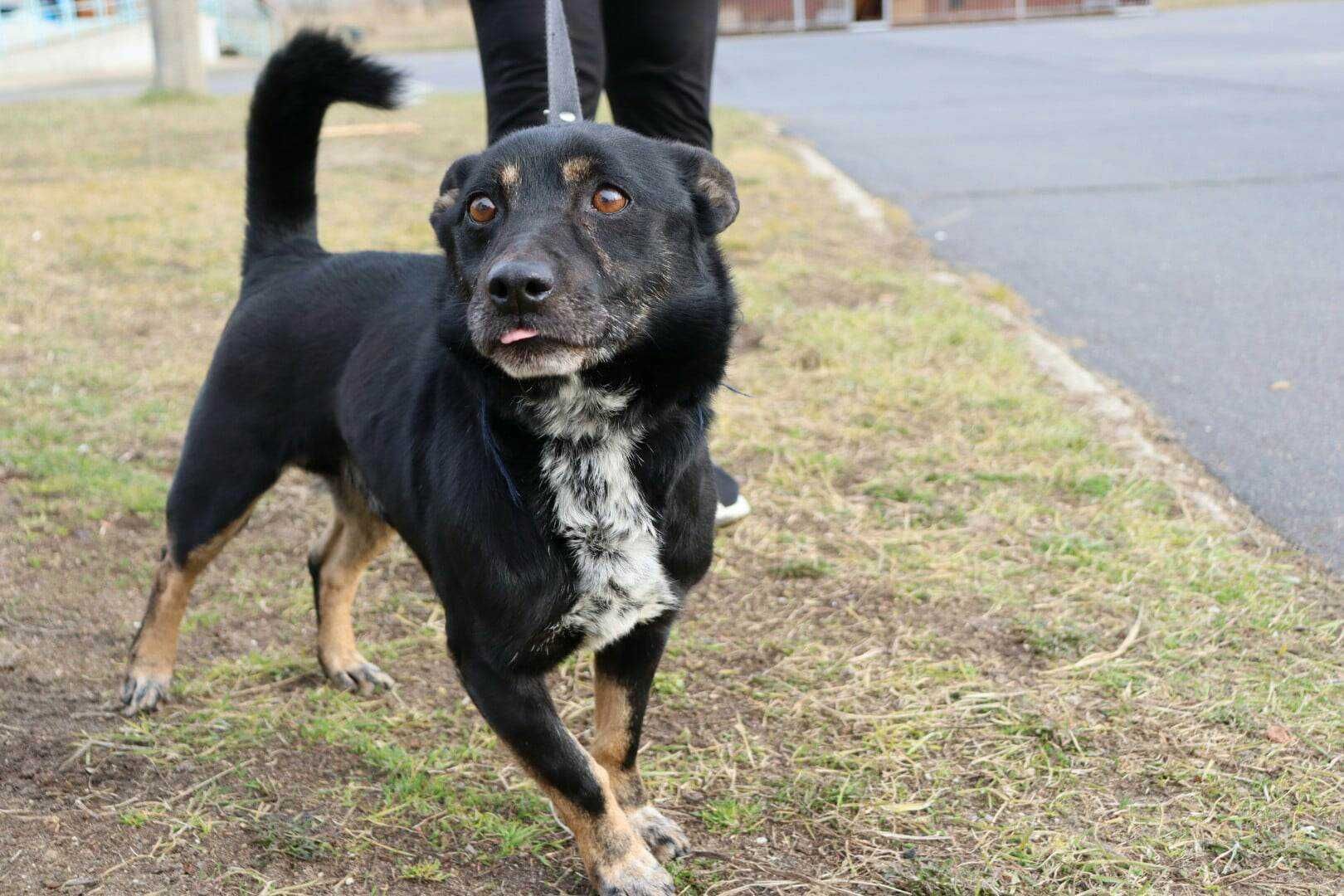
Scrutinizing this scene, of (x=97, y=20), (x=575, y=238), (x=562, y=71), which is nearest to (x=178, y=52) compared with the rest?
(x=97, y=20)

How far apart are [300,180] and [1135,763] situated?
8.28 ft

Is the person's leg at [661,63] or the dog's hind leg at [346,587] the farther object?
the person's leg at [661,63]

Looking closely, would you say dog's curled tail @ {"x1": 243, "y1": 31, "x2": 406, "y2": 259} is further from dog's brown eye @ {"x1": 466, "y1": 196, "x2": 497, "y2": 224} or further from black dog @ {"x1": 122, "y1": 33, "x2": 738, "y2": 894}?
dog's brown eye @ {"x1": 466, "y1": 196, "x2": 497, "y2": 224}

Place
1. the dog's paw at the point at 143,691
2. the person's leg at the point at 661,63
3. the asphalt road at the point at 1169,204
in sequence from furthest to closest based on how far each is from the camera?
the asphalt road at the point at 1169,204, the person's leg at the point at 661,63, the dog's paw at the point at 143,691

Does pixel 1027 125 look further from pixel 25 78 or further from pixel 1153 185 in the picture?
pixel 25 78

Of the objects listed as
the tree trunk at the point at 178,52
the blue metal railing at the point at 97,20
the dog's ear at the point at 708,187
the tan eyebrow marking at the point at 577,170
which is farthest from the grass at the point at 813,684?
the blue metal railing at the point at 97,20

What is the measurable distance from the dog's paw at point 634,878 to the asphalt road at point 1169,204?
7.21 feet

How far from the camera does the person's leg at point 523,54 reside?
11.2ft

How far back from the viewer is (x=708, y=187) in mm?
2635

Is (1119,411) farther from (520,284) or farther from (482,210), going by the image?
(520,284)

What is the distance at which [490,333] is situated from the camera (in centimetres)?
232

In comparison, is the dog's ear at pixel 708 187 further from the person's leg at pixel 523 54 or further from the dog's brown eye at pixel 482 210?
the person's leg at pixel 523 54

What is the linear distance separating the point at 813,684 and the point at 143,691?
65.7 inches

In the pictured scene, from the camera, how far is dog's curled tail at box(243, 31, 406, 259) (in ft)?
10.9
